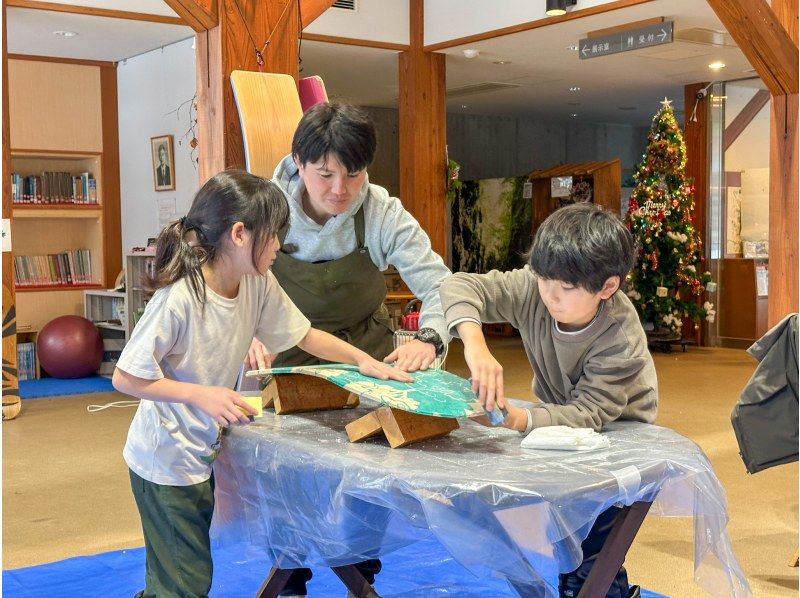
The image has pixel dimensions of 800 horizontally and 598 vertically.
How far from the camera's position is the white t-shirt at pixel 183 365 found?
1997mm

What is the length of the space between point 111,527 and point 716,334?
8.05 metres

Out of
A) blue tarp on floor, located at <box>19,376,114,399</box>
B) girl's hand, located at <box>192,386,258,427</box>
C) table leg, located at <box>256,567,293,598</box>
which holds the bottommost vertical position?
blue tarp on floor, located at <box>19,376,114,399</box>

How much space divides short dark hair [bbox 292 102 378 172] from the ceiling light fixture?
538 cm

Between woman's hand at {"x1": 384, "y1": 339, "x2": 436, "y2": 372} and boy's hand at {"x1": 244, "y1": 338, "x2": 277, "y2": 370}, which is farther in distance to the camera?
boy's hand at {"x1": 244, "y1": 338, "x2": 277, "y2": 370}

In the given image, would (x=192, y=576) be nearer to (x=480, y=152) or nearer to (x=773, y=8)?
(x=773, y=8)

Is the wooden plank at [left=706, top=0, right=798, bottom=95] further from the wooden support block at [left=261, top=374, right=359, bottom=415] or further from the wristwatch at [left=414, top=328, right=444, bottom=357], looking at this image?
the wooden support block at [left=261, top=374, right=359, bottom=415]

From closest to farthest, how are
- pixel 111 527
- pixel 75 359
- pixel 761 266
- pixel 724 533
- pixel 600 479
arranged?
pixel 600 479
pixel 724 533
pixel 111 527
pixel 75 359
pixel 761 266

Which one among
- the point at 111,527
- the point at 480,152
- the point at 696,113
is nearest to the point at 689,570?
the point at 111,527

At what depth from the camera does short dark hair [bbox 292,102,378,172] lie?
2.23m

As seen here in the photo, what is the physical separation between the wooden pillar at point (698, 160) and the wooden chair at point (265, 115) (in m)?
8.12

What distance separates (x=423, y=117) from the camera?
8.84 metres

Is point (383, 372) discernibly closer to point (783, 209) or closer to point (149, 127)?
point (783, 209)

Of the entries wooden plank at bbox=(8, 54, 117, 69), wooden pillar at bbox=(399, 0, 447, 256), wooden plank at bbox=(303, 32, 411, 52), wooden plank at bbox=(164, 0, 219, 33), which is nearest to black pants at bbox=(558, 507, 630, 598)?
wooden plank at bbox=(164, 0, 219, 33)

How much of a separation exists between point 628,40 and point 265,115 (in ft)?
15.9
